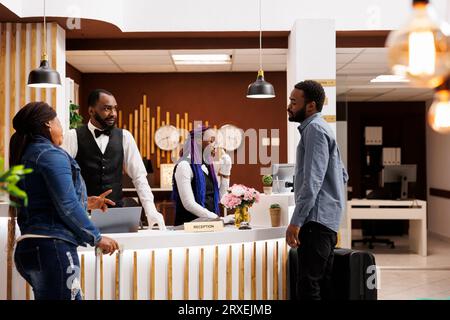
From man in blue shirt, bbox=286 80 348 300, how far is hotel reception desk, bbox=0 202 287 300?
76cm

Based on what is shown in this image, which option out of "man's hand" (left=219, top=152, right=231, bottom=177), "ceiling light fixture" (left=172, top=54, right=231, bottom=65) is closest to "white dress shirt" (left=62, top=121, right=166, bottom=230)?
"ceiling light fixture" (left=172, top=54, right=231, bottom=65)

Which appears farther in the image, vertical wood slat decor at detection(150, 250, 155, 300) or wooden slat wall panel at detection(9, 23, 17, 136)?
wooden slat wall panel at detection(9, 23, 17, 136)

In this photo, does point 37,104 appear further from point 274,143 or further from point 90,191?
point 274,143

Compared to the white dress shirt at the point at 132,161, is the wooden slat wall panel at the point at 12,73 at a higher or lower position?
higher

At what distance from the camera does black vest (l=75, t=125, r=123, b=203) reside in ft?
13.4

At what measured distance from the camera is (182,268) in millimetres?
3912

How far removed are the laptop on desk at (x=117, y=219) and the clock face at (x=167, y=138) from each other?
6.21 metres

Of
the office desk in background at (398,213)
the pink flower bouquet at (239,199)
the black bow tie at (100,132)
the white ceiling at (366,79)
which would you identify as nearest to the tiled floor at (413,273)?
the office desk in background at (398,213)

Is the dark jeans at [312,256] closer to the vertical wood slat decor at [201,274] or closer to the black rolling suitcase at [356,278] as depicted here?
the black rolling suitcase at [356,278]

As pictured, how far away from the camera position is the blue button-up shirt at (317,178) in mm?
3295

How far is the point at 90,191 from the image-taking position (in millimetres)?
4156

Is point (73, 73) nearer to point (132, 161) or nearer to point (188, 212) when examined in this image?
point (188, 212)

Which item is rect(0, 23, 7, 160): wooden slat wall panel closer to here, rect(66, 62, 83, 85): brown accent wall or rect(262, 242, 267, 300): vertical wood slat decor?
rect(66, 62, 83, 85): brown accent wall

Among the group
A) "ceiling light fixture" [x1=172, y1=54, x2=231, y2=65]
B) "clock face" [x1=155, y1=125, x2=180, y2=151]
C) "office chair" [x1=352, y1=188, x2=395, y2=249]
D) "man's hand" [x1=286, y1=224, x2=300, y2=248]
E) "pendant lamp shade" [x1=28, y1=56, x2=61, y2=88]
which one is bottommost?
"office chair" [x1=352, y1=188, x2=395, y2=249]
